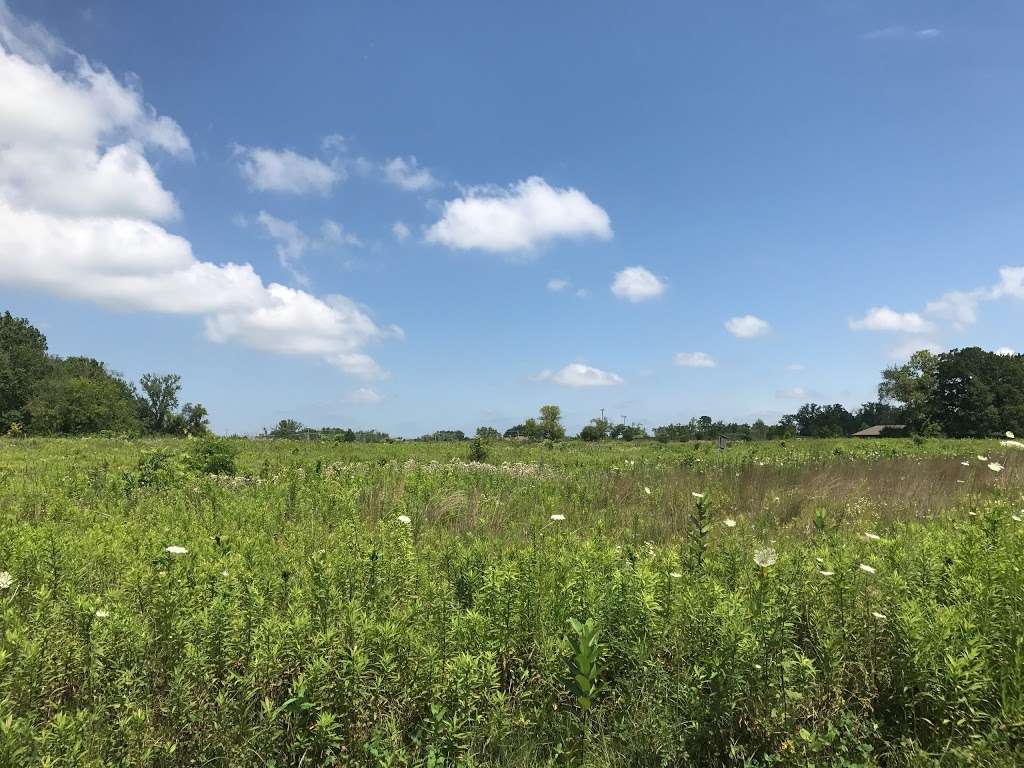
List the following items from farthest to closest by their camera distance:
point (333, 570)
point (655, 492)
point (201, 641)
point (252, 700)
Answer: point (655, 492) < point (333, 570) < point (201, 641) < point (252, 700)

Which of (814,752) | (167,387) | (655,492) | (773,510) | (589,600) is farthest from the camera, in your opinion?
(167,387)

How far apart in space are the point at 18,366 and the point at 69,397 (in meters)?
30.7

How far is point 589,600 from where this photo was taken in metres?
3.12

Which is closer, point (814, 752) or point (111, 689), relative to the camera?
point (814, 752)

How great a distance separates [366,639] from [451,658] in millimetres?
447

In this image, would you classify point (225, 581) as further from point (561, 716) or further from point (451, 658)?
point (561, 716)

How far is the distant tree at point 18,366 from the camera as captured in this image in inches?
2845

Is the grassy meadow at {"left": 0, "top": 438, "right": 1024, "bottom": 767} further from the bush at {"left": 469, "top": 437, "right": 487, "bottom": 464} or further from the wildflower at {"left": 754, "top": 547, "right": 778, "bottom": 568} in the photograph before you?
the bush at {"left": 469, "top": 437, "right": 487, "bottom": 464}

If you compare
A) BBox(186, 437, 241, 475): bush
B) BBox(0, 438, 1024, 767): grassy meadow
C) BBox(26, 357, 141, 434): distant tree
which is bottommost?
BBox(0, 438, 1024, 767): grassy meadow

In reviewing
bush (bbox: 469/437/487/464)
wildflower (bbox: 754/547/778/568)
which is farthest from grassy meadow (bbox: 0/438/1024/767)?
bush (bbox: 469/437/487/464)

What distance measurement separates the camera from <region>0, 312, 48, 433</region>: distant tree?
72.3 m

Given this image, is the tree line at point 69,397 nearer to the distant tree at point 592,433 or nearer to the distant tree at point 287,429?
the distant tree at point 287,429

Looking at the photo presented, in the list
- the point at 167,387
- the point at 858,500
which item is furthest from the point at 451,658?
the point at 167,387

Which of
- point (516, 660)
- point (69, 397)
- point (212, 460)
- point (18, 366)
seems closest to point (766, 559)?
point (516, 660)
